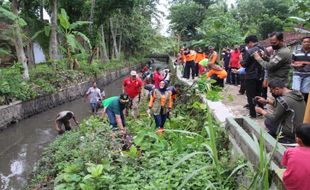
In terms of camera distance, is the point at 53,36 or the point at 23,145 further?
the point at 53,36

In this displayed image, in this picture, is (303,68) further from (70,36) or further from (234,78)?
(70,36)

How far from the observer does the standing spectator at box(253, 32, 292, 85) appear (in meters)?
6.28

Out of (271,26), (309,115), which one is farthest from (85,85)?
(309,115)

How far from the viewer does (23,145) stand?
12.1 m

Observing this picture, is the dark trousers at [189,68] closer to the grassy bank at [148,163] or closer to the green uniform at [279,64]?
the grassy bank at [148,163]

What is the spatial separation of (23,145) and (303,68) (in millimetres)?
9564

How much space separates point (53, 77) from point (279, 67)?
50.9 feet

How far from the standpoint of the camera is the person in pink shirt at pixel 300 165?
10.6ft

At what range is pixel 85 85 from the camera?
79.5ft

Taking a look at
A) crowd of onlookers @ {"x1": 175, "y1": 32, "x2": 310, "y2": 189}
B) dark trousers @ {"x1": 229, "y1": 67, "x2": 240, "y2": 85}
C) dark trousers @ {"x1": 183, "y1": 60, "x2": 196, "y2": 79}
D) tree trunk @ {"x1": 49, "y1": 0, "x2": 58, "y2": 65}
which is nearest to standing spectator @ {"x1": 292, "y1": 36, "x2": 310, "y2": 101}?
crowd of onlookers @ {"x1": 175, "y1": 32, "x2": 310, "y2": 189}

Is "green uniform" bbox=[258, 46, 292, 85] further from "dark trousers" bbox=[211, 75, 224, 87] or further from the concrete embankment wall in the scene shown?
the concrete embankment wall

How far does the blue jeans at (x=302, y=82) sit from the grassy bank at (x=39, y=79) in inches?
470

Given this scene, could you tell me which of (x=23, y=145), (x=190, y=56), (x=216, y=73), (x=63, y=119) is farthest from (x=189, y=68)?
(x=23, y=145)

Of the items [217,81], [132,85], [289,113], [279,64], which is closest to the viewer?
[289,113]
